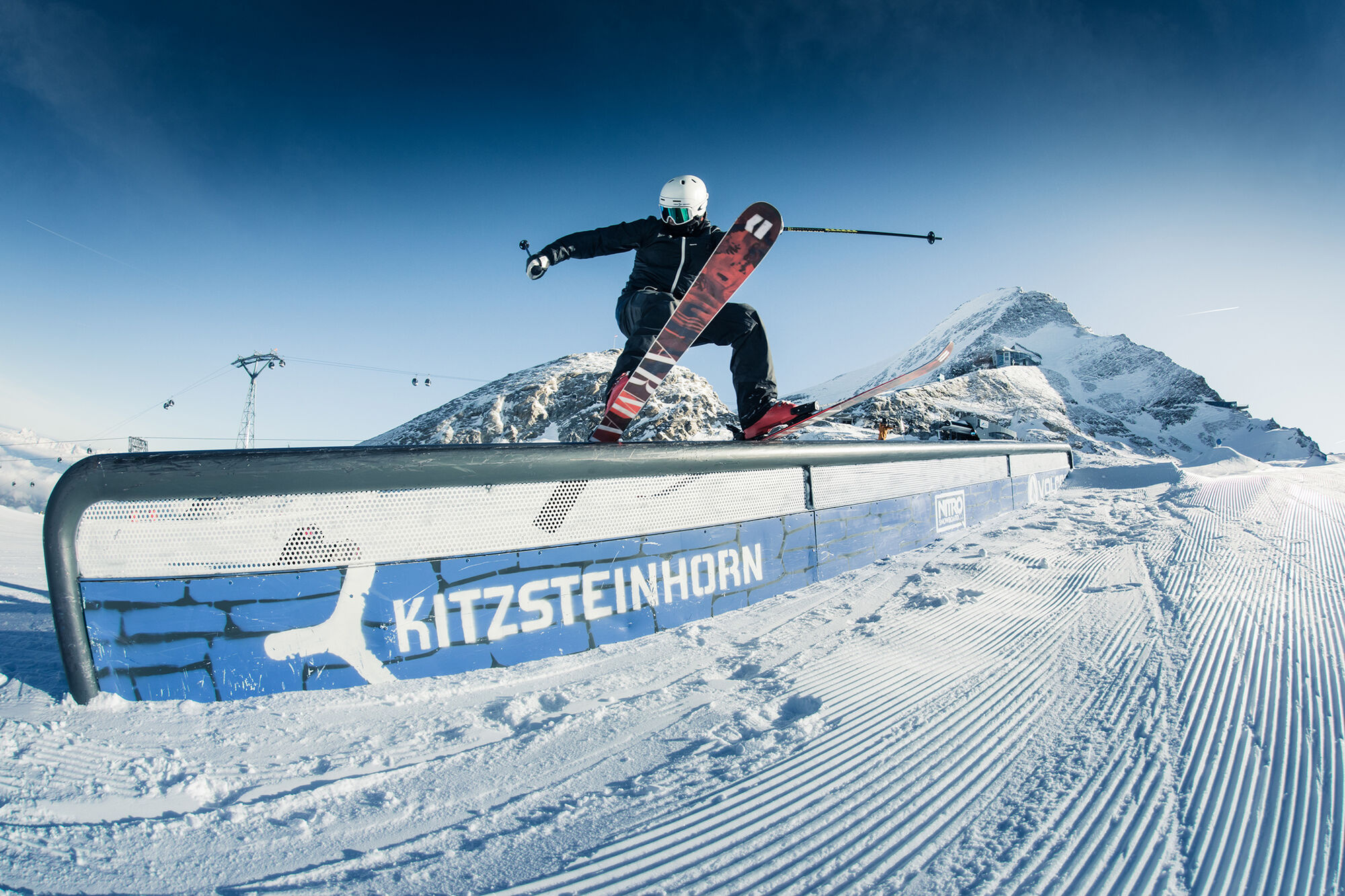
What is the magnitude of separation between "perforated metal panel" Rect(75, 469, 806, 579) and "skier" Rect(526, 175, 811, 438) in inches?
48.5

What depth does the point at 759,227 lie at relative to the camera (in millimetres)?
2900

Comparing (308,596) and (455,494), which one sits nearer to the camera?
(308,596)

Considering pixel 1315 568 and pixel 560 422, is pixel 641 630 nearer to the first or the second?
pixel 1315 568

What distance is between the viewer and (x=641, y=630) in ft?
6.56

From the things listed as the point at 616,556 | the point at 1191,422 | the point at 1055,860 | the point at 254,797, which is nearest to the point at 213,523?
the point at 254,797

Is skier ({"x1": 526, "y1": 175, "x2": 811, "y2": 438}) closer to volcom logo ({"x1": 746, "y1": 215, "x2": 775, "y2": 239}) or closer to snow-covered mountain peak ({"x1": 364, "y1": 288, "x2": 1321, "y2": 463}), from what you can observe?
volcom logo ({"x1": 746, "y1": 215, "x2": 775, "y2": 239})

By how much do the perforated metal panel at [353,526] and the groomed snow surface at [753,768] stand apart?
1.26 ft

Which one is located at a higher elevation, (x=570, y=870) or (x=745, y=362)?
(x=745, y=362)

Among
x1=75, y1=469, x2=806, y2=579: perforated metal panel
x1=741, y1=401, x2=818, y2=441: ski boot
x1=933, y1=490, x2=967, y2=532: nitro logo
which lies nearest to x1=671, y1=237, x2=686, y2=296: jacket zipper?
x1=741, y1=401, x2=818, y2=441: ski boot

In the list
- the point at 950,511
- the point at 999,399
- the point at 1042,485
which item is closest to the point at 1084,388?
the point at 999,399

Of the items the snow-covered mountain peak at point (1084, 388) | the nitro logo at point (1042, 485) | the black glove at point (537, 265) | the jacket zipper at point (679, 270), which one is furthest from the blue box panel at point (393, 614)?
the snow-covered mountain peak at point (1084, 388)

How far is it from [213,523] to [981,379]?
Result: 59.3 m

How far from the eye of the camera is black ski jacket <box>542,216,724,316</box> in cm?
314

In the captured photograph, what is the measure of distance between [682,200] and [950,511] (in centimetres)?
314
